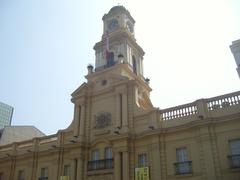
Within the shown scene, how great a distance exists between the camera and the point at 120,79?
28.3 meters

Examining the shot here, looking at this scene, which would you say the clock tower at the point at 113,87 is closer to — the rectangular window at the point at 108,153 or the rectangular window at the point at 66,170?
the rectangular window at the point at 108,153

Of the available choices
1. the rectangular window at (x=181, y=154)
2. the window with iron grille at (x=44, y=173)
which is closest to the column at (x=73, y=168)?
the window with iron grille at (x=44, y=173)

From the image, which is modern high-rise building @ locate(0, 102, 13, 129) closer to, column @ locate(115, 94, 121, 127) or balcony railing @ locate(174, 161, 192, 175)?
column @ locate(115, 94, 121, 127)

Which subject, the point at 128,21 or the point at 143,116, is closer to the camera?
the point at 143,116

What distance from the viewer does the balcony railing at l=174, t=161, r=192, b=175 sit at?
71.5 feet

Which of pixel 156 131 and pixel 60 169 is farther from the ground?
pixel 156 131

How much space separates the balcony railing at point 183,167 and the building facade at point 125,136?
0.07 m

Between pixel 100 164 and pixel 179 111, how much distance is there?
329 inches

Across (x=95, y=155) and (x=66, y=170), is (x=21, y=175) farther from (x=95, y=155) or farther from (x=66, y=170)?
(x=95, y=155)

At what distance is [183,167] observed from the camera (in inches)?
869

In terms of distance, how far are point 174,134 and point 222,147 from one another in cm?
393

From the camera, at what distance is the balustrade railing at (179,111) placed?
23.6 metres

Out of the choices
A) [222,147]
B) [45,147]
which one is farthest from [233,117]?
[45,147]

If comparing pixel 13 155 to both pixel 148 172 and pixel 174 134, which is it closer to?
pixel 148 172
